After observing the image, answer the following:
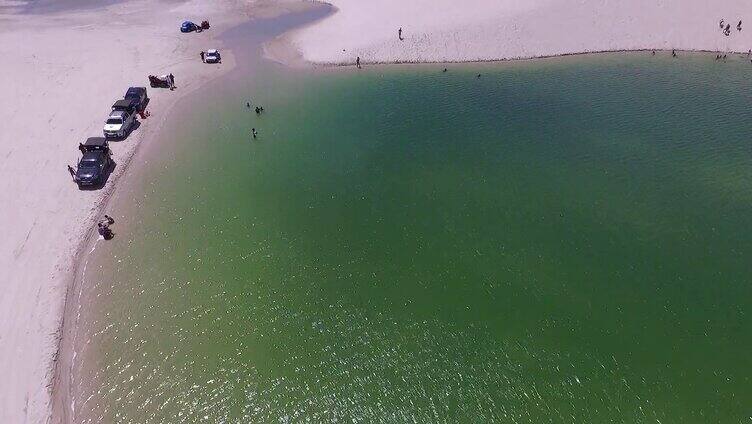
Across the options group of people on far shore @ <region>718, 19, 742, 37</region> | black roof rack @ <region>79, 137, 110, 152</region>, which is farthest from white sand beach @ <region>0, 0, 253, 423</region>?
group of people on far shore @ <region>718, 19, 742, 37</region>

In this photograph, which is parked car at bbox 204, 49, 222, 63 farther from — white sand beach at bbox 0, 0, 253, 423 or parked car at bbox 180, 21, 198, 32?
parked car at bbox 180, 21, 198, 32

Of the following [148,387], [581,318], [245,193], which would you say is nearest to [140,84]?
[245,193]

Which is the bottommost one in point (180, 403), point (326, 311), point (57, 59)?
point (180, 403)

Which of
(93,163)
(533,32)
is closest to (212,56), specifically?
(93,163)

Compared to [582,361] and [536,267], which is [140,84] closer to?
[536,267]

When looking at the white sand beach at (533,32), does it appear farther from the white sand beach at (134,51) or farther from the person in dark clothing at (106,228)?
the person in dark clothing at (106,228)

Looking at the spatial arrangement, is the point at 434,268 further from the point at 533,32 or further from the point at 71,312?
the point at 533,32

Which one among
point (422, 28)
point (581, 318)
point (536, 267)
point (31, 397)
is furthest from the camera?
point (422, 28)
